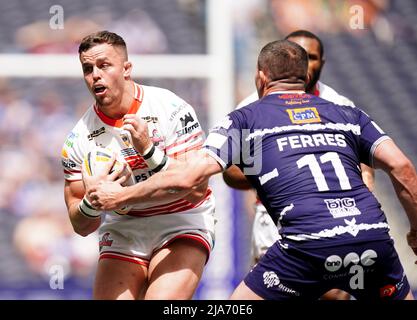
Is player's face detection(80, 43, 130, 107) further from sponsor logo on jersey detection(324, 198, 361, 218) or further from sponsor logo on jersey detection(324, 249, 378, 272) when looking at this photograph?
sponsor logo on jersey detection(324, 249, 378, 272)

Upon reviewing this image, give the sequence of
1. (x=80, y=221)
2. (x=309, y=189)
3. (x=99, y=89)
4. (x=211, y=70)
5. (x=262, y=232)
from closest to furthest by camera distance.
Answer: (x=309, y=189) < (x=99, y=89) < (x=80, y=221) < (x=262, y=232) < (x=211, y=70)

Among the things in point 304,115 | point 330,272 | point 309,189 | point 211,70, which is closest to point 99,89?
point 304,115

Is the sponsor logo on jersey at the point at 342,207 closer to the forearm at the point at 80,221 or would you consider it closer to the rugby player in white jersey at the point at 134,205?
the rugby player in white jersey at the point at 134,205

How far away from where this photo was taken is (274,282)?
4.64 metres

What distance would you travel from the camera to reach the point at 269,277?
4.65 metres

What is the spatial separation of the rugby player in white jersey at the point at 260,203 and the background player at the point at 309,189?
54.2 inches

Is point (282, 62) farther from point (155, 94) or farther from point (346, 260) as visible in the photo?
point (346, 260)

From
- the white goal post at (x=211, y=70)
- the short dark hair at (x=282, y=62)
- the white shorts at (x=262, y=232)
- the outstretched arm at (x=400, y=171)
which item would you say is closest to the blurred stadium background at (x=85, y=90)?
the white goal post at (x=211, y=70)

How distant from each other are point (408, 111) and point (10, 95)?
349 centimetres

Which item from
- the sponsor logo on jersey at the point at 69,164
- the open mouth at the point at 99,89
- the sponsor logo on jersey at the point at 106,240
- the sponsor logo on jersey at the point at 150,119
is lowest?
the sponsor logo on jersey at the point at 106,240

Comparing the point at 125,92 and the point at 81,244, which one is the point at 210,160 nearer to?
the point at 125,92

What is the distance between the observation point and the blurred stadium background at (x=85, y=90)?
7750 millimetres

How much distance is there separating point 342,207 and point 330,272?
0.33 m
